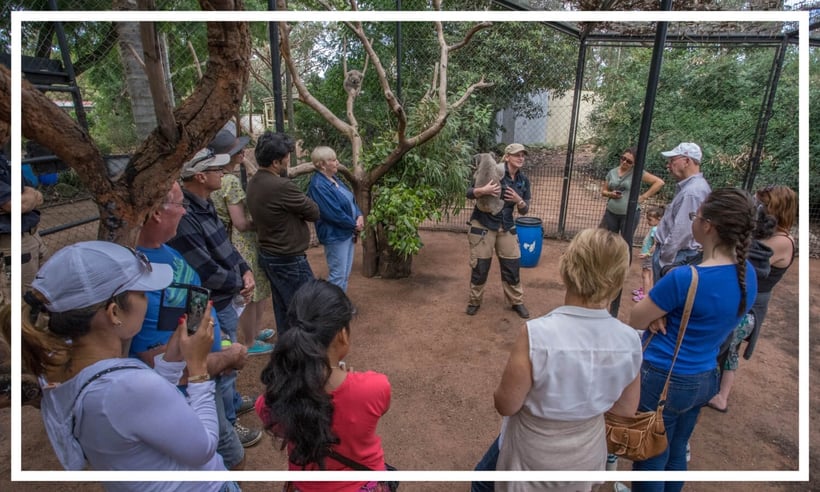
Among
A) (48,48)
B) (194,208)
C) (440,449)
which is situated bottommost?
(440,449)

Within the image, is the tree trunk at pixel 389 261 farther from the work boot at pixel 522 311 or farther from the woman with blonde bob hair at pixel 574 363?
the woman with blonde bob hair at pixel 574 363

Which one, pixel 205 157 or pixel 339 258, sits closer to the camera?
pixel 205 157

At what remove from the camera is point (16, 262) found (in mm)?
1510

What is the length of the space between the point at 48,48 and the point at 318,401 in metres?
5.62

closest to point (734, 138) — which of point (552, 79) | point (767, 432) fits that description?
point (552, 79)

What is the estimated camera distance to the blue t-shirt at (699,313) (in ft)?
6.00

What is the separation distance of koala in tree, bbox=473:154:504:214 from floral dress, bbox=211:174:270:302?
205 cm

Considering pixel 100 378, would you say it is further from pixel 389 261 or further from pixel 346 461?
pixel 389 261

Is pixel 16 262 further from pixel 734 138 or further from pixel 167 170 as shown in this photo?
pixel 734 138

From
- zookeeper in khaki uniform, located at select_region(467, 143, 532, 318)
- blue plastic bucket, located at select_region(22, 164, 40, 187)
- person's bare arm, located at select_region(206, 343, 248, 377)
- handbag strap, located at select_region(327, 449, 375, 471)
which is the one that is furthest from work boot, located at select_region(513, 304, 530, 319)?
blue plastic bucket, located at select_region(22, 164, 40, 187)

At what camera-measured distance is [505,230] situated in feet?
14.4

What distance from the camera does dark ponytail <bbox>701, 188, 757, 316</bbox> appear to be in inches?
71.7

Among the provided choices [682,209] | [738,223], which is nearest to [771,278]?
[682,209]

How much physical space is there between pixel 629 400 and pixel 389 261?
393cm
